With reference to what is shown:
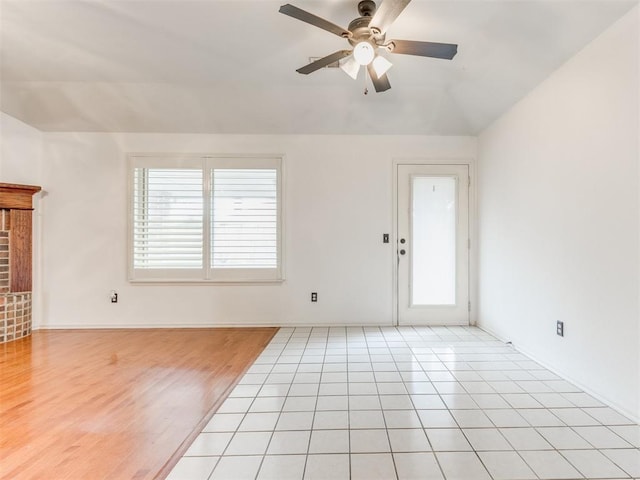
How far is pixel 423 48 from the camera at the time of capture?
1.94 m

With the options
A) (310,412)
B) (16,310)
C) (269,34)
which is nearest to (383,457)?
(310,412)

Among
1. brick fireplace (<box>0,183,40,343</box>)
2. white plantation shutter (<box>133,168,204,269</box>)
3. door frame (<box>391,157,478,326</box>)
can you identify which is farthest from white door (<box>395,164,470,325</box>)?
brick fireplace (<box>0,183,40,343</box>)

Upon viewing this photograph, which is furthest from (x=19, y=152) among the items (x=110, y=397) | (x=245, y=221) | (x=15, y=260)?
(x=110, y=397)

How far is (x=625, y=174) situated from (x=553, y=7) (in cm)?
116

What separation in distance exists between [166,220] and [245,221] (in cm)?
97

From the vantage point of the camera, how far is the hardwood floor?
1594 mm

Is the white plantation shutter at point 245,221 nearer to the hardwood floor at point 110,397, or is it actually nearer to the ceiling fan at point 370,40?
the hardwood floor at point 110,397

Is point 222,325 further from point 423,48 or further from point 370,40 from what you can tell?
point 423,48

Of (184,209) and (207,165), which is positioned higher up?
(207,165)

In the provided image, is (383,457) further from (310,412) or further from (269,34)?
(269,34)

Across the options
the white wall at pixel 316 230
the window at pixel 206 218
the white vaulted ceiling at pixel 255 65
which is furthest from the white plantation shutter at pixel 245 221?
the white vaulted ceiling at pixel 255 65

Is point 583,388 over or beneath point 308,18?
beneath

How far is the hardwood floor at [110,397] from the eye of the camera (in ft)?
5.23

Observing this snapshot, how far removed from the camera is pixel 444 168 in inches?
157
